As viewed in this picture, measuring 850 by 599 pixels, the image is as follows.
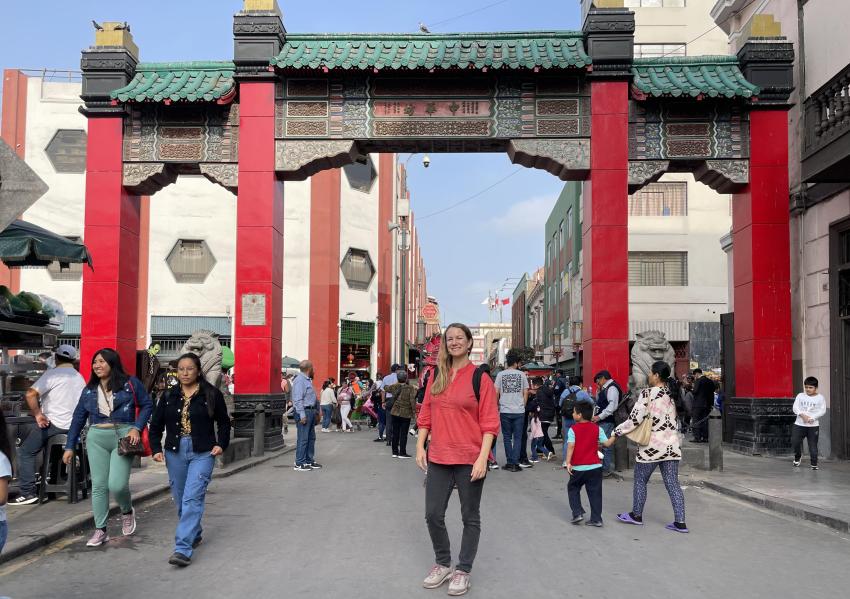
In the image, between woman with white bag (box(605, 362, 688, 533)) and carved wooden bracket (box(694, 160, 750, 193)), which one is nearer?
woman with white bag (box(605, 362, 688, 533))

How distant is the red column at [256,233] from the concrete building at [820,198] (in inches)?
367

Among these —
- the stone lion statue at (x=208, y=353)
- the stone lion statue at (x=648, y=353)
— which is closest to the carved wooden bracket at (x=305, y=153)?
the stone lion statue at (x=208, y=353)

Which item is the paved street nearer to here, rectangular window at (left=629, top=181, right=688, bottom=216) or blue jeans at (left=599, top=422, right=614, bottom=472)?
blue jeans at (left=599, top=422, right=614, bottom=472)

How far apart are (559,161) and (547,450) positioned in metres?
5.77

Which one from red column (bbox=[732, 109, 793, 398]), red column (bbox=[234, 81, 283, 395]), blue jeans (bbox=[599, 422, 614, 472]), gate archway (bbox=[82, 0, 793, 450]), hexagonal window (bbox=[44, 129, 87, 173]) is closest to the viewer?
blue jeans (bbox=[599, 422, 614, 472])

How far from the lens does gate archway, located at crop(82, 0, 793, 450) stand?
15297 mm

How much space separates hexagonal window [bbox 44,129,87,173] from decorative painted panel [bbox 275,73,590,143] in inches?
777

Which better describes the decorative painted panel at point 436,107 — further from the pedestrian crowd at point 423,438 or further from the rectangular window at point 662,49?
the rectangular window at point 662,49

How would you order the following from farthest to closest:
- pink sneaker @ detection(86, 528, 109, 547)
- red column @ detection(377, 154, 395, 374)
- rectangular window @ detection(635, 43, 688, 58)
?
red column @ detection(377, 154, 395, 374) < rectangular window @ detection(635, 43, 688, 58) < pink sneaker @ detection(86, 528, 109, 547)

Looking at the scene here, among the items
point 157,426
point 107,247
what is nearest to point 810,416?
point 157,426

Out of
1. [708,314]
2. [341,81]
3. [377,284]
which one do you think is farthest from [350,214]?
[341,81]

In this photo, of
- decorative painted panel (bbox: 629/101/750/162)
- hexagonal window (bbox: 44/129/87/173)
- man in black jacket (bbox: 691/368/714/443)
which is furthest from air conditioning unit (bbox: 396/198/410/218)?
decorative painted panel (bbox: 629/101/750/162)

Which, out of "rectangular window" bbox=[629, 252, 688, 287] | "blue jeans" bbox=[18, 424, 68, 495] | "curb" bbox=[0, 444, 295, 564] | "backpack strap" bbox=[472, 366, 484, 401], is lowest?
"curb" bbox=[0, 444, 295, 564]

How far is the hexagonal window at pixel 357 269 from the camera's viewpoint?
35.0m
